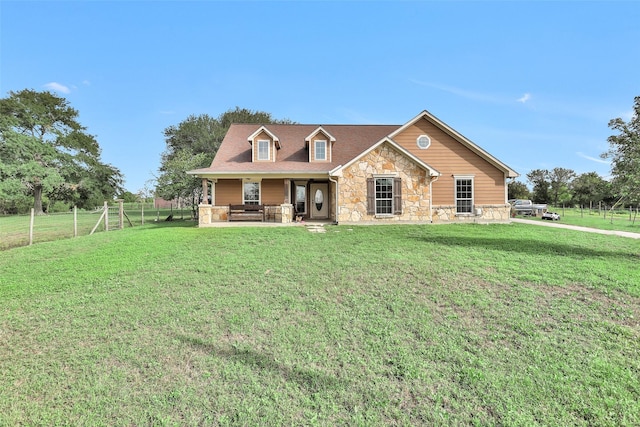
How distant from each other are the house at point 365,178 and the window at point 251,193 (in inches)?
2.2

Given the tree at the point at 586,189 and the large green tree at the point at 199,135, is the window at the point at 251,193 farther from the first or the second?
the tree at the point at 586,189

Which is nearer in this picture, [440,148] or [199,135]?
[440,148]

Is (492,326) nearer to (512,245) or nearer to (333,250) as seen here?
(333,250)

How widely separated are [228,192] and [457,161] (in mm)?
12797

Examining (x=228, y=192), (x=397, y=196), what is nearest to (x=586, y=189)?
(x=397, y=196)

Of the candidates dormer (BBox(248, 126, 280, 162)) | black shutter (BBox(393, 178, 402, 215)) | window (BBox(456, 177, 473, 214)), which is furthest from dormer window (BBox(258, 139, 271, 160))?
window (BBox(456, 177, 473, 214))

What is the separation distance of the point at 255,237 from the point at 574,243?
10810 millimetres

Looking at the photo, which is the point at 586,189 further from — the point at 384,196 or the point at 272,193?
the point at 272,193

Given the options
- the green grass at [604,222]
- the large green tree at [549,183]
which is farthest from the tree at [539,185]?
the green grass at [604,222]

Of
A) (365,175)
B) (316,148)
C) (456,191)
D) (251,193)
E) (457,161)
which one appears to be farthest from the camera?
(316,148)

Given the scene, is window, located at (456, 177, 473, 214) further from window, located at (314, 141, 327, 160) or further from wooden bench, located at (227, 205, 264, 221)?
wooden bench, located at (227, 205, 264, 221)

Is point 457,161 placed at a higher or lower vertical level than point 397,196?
higher

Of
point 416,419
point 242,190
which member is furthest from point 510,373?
point 242,190

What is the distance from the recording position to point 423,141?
16.1 m
